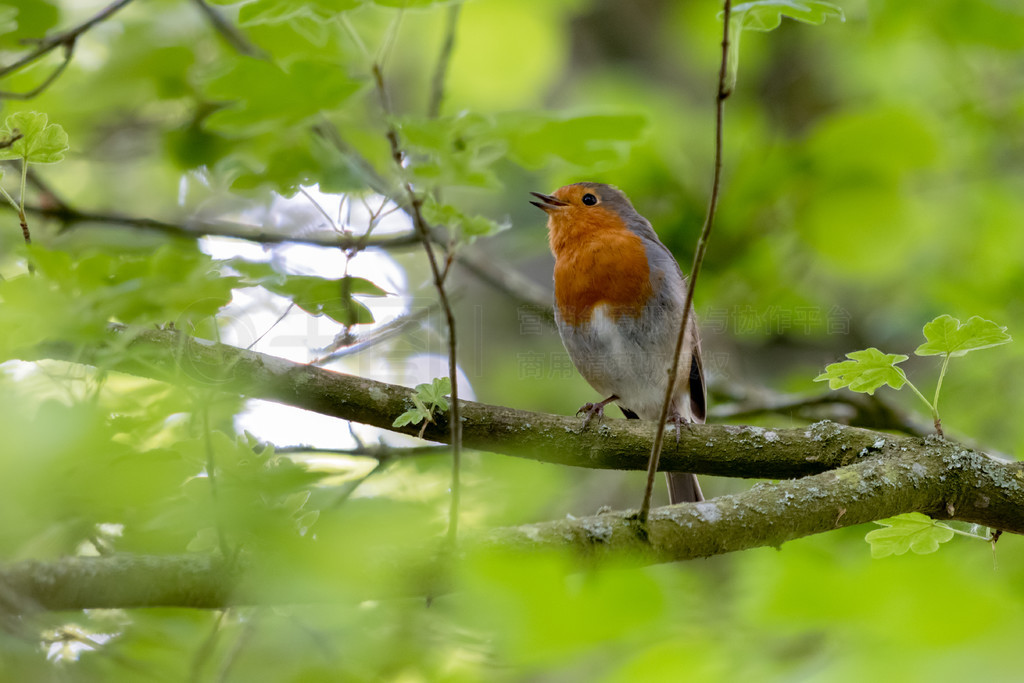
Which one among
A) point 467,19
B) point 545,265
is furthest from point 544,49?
point 545,265

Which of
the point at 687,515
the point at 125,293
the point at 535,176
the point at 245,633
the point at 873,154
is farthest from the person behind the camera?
the point at 535,176

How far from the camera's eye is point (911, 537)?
2213 mm

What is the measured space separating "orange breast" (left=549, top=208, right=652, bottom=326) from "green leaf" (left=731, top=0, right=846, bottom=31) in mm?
2686

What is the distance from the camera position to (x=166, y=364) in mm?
1849

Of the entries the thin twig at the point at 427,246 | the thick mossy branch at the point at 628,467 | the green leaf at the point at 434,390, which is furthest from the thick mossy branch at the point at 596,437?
the thin twig at the point at 427,246

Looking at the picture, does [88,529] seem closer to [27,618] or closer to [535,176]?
[27,618]

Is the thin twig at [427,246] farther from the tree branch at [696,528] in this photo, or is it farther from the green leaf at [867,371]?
the green leaf at [867,371]

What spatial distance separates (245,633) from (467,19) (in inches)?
234

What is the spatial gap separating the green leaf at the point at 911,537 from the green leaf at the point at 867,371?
361 mm

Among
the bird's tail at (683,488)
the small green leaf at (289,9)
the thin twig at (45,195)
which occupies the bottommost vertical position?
the bird's tail at (683,488)

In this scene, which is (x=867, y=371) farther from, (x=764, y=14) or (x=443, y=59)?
(x=443, y=59)

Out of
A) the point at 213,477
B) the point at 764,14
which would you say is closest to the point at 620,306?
the point at 764,14

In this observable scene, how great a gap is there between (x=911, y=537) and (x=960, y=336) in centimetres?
55

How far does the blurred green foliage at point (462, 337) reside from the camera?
1.43 m
